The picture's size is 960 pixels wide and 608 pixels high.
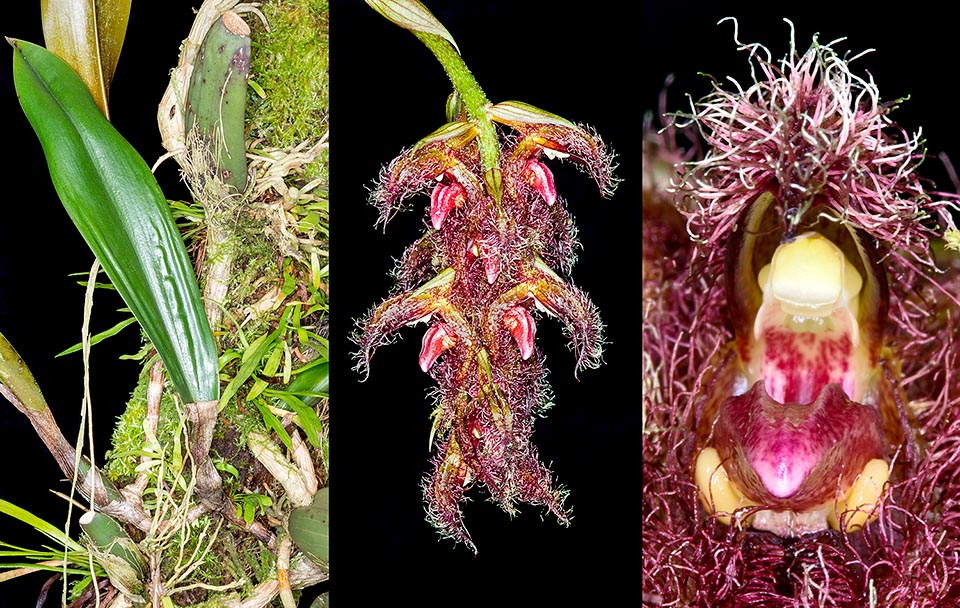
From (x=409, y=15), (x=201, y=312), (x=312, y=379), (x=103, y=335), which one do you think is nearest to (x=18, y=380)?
(x=103, y=335)

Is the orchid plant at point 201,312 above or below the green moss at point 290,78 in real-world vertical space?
below

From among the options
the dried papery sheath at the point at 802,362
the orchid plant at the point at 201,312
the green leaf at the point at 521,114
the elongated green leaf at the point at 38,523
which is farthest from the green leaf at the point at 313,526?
the green leaf at the point at 521,114

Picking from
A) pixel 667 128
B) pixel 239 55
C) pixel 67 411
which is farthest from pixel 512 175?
pixel 67 411

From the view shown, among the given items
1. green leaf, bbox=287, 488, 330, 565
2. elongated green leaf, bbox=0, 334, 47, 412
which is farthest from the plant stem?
elongated green leaf, bbox=0, 334, 47, 412

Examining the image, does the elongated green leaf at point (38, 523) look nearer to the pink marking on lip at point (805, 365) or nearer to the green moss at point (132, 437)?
the green moss at point (132, 437)

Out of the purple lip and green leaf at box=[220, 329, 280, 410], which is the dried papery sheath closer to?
the purple lip

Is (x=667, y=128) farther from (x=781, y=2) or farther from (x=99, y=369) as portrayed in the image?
(x=99, y=369)
